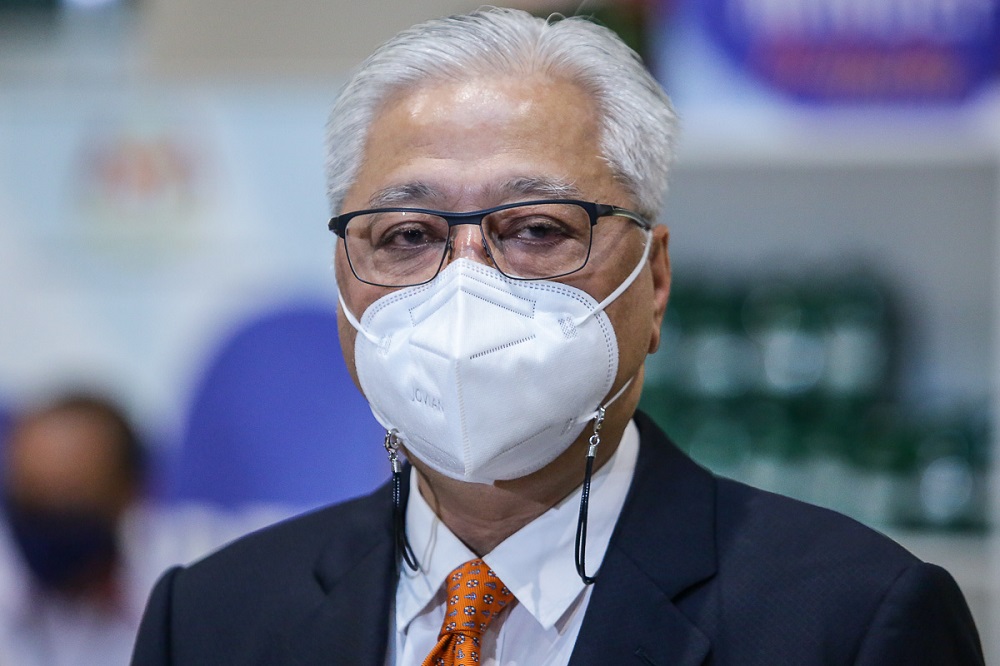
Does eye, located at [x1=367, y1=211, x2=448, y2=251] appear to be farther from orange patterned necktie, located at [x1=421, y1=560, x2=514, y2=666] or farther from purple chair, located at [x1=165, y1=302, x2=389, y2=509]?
purple chair, located at [x1=165, y1=302, x2=389, y2=509]

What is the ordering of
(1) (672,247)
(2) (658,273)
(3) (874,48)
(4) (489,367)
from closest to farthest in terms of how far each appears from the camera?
(4) (489,367) < (2) (658,273) < (3) (874,48) < (1) (672,247)

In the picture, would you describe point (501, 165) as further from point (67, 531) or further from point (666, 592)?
point (67, 531)

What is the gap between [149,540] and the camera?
2.98 meters

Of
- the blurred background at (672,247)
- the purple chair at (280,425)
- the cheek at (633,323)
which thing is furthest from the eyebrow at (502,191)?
the purple chair at (280,425)

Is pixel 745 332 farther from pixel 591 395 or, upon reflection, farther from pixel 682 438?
pixel 591 395

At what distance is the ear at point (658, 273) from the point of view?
133 cm

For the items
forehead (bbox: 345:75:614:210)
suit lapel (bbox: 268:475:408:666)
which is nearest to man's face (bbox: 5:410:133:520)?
suit lapel (bbox: 268:475:408:666)

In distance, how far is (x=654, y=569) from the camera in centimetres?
122

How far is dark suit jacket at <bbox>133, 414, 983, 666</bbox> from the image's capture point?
1.14 meters

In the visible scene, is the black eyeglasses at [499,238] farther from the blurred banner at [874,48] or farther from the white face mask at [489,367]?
the blurred banner at [874,48]

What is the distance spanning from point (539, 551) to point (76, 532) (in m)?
2.13

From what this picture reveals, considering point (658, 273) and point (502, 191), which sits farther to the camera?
point (658, 273)

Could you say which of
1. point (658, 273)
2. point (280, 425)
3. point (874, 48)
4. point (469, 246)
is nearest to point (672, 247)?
point (874, 48)

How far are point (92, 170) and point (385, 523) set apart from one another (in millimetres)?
2066
